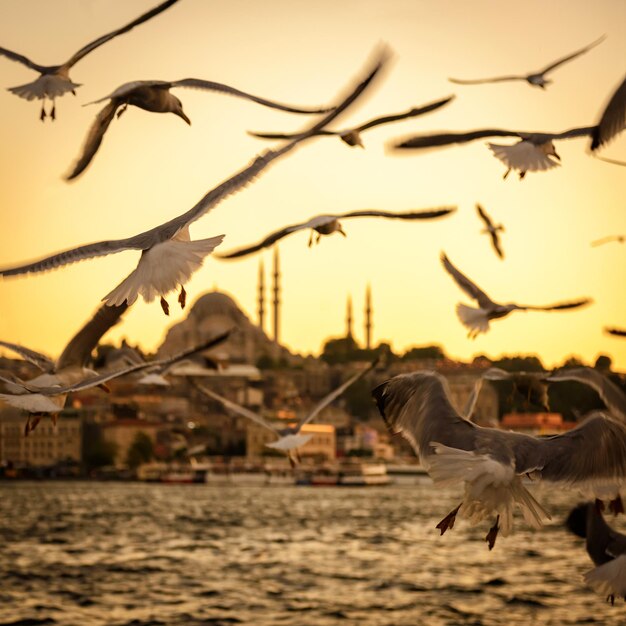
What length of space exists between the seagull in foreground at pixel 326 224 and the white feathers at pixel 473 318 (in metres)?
1.73

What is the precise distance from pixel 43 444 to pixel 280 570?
196 ft

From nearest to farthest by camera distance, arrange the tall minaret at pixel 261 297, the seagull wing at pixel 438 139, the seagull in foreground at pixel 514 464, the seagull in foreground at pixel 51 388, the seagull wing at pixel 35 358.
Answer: the seagull in foreground at pixel 514 464 → the seagull wing at pixel 438 139 → the seagull in foreground at pixel 51 388 → the seagull wing at pixel 35 358 → the tall minaret at pixel 261 297

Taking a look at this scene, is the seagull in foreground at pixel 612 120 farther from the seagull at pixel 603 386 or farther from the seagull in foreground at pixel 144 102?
the seagull in foreground at pixel 144 102

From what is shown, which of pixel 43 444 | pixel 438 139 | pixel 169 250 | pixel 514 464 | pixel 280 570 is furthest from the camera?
pixel 43 444

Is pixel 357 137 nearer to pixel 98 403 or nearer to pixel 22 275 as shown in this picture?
pixel 22 275

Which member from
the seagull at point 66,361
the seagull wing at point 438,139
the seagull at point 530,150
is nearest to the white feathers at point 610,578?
the seagull at point 530,150

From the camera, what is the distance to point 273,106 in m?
5.69

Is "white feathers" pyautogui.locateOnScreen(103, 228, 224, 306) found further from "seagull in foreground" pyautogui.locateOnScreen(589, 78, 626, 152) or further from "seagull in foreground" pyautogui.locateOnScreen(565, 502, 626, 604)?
"seagull in foreground" pyautogui.locateOnScreen(565, 502, 626, 604)

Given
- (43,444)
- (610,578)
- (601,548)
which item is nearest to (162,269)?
(610,578)

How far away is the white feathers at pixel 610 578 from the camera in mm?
5480

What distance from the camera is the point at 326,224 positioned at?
6254 mm

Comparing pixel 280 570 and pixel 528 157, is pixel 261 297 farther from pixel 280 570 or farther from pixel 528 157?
pixel 528 157

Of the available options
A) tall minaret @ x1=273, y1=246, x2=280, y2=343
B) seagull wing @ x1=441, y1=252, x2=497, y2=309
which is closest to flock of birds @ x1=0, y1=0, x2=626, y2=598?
seagull wing @ x1=441, y1=252, x2=497, y2=309

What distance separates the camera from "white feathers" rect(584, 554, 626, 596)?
5.48 meters
